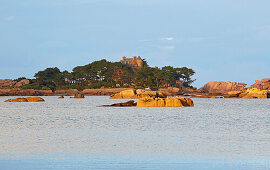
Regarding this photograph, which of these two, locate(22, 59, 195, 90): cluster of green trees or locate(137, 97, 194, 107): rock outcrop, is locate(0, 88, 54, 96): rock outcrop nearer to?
locate(22, 59, 195, 90): cluster of green trees

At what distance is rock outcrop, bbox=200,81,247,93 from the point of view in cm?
17300

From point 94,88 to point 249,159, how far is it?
146254 millimetres

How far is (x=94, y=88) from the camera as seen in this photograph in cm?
16000

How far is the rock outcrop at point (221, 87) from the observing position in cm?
17300

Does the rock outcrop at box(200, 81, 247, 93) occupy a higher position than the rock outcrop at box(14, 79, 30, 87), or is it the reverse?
the rock outcrop at box(14, 79, 30, 87)

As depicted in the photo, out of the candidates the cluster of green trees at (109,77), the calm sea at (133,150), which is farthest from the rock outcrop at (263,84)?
the calm sea at (133,150)

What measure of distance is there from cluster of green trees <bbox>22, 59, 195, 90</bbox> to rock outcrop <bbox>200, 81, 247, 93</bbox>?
17170 millimetres

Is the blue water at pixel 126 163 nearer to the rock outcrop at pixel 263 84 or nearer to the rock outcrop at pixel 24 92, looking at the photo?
the rock outcrop at pixel 24 92

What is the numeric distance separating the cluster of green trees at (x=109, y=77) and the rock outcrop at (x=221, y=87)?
56.3 feet

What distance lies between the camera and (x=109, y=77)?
16400 cm

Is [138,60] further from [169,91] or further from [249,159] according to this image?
[249,159]

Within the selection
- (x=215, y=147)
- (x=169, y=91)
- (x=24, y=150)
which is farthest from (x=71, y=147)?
(x=169, y=91)

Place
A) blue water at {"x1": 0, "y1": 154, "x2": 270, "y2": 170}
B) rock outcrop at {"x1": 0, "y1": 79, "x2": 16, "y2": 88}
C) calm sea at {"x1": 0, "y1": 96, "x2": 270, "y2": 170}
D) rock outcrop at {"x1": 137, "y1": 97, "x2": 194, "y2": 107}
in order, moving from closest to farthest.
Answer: blue water at {"x1": 0, "y1": 154, "x2": 270, "y2": 170} → calm sea at {"x1": 0, "y1": 96, "x2": 270, "y2": 170} → rock outcrop at {"x1": 137, "y1": 97, "x2": 194, "y2": 107} → rock outcrop at {"x1": 0, "y1": 79, "x2": 16, "y2": 88}

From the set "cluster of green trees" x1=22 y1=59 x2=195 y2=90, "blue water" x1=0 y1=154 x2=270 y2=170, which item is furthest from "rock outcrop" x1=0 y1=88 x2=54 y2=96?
"blue water" x1=0 y1=154 x2=270 y2=170
